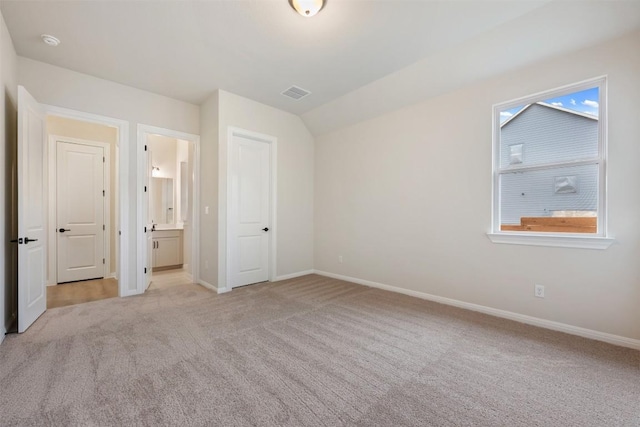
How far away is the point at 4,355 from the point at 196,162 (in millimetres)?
3008

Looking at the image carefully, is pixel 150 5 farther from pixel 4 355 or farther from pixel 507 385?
pixel 507 385

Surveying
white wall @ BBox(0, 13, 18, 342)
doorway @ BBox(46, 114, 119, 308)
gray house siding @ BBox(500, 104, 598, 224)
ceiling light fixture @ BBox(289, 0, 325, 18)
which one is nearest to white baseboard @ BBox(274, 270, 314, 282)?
doorway @ BBox(46, 114, 119, 308)

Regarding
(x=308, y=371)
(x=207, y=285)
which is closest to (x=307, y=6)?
(x=308, y=371)

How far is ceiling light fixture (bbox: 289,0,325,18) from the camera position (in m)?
2.22

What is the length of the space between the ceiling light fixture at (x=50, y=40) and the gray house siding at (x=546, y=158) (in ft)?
16.0

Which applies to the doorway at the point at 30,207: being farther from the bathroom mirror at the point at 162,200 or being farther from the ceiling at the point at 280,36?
the bathroom mirror at the point at 162,200

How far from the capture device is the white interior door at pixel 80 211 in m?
4.37

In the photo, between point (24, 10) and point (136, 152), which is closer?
point (24, 10)

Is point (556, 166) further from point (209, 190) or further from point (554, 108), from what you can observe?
point (209, 190)

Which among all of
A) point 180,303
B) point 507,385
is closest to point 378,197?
point 507,385

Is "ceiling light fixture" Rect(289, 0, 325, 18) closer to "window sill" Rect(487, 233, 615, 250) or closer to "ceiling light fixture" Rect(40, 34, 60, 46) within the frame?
"ceiling light fixture" Rect(40, 34, 60, 46)

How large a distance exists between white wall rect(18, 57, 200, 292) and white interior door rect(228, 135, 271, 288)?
0.98 m

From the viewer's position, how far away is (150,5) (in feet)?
7.63

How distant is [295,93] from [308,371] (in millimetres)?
3617
